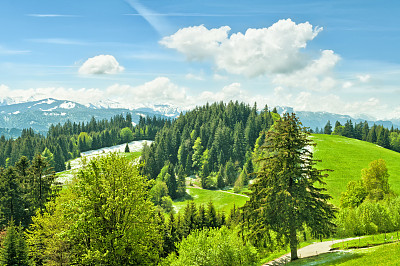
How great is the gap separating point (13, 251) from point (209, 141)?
130272 millimetres

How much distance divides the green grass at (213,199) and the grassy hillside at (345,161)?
103 ft

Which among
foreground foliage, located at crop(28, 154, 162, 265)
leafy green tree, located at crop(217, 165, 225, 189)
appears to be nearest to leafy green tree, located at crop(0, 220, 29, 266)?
foreground foliage, located at crop(28, 154, 162, 265)

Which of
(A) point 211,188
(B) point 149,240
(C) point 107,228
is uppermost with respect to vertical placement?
(C) point 107,228

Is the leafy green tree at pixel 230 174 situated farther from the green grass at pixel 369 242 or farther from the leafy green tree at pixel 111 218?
the leafy green tree at pixel 111 218

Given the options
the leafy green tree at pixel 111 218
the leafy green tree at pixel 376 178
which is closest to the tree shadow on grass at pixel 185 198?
the leafy green tree at pixel 376 178

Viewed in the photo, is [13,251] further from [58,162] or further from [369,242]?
[58,162]

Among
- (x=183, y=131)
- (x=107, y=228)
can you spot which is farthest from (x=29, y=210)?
(x=183, y=131)

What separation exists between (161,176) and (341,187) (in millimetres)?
80035

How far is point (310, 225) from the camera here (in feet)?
91.5

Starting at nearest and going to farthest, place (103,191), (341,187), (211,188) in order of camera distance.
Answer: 1. (103,191)
2. (341,187)
3. (211,188)

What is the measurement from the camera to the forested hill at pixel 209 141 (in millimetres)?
144500

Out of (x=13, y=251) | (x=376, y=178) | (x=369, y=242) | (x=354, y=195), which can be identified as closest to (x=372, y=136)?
(x=376, y=178)

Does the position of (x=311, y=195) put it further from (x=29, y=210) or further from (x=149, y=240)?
(x=29, y=210)

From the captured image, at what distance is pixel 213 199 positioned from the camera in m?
107
